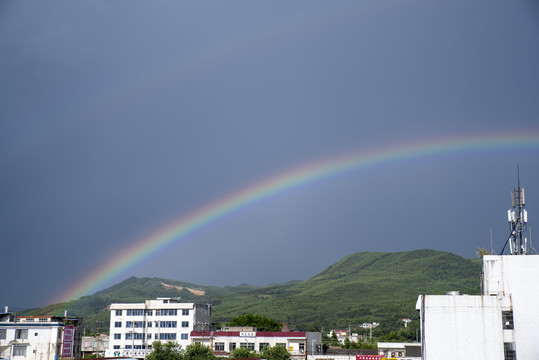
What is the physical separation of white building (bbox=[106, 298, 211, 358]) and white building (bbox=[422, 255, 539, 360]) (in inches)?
1921

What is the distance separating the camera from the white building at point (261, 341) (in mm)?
74125

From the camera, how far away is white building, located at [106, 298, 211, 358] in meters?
82.7

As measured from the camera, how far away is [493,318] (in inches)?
1572

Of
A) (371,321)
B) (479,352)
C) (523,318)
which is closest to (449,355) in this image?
(479,352)

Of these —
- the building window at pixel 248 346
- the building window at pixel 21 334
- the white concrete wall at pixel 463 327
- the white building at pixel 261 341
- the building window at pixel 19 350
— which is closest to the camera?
the white concrete wall at pixel 463 327

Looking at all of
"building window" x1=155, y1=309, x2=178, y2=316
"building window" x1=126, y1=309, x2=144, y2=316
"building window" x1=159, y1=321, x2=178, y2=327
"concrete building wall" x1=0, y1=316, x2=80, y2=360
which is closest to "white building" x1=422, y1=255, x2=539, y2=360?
"concrete building wall" x1=0, y1=316, x2=80, y2=360

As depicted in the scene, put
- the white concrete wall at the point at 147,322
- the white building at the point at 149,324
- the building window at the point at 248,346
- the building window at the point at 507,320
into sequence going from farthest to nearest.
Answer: the white building at the point at 149,324 → the white concrete wall at the point at 147,322 → the building window at the point at 248,346 → the building window at the point at 507,320

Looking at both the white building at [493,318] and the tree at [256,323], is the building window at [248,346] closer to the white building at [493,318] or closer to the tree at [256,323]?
the tree at [256,323]

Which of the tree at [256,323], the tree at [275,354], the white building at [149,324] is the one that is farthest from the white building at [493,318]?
the tree at [256,323]

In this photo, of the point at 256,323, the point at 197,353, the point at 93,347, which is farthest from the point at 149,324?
the point at 197,353

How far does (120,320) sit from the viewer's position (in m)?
85.0

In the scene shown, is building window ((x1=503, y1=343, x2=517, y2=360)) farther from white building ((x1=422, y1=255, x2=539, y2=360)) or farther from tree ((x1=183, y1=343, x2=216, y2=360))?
tree ((x1=183, y1=343, x2=216, y2=360))

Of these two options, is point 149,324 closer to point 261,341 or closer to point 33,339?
point 33,339

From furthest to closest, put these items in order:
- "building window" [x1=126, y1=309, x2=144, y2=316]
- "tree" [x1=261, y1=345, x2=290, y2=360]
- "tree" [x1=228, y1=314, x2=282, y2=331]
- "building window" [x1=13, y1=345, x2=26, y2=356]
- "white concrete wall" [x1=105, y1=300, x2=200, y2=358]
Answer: "tree" [x1=228, y1=314, x2=282, y2=331], "building window" [x1=126, y1=309, x2=144, y2=316], "white concrete wall" [x1=105, y1=300, x2=200, y2=358], "building window" [x1=13, y1=345, x2=26, y2=356], "tree" [x1=261, y1=345, x2=290, y2=360]
